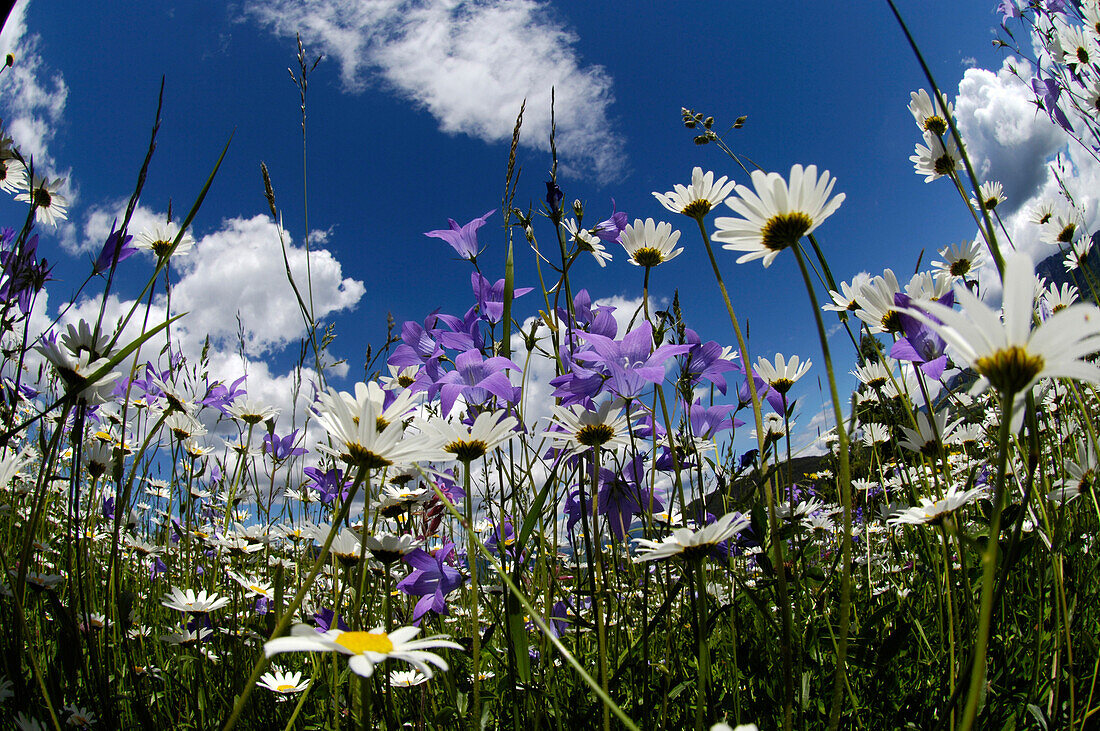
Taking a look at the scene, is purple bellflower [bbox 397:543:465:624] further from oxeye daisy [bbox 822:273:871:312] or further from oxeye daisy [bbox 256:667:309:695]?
oxeye daisy [bbox 822:273:871:312]

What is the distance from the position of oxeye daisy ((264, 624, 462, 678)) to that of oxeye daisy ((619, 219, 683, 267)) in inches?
40.6

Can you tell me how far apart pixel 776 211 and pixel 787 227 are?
25 mm

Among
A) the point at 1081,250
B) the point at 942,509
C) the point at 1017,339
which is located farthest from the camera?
the point at 1081,250

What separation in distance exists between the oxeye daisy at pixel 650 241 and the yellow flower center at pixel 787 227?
62 centimetres

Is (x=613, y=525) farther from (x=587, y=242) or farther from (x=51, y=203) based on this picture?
(x=51, y=203)

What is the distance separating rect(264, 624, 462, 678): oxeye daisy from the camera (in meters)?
0.44

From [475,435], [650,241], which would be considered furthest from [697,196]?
[475,435]

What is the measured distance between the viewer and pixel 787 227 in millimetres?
733

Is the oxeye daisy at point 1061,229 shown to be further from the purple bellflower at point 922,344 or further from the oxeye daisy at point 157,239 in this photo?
the oxeye daisy at point 157,239

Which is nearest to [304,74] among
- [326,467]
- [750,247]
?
[326,467]

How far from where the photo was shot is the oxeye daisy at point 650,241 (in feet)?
4.47

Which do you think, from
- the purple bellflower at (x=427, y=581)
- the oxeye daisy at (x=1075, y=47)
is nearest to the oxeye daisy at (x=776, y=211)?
the purple bellflower at (x=427, y=581)

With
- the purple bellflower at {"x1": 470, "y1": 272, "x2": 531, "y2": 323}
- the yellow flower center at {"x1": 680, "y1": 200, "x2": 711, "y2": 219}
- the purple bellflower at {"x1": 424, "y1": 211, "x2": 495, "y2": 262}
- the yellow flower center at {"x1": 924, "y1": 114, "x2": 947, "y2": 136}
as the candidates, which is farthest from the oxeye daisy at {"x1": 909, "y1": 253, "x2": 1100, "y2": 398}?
the yellow flower center at {"x1": 924, "y1": 114, "x2": 947, "y2": 136}

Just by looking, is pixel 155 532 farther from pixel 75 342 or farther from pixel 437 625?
pixel 75 342
